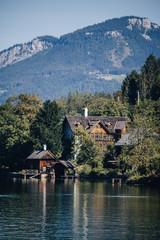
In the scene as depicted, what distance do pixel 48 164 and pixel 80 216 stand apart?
6392cm

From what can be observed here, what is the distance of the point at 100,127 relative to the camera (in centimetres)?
11106

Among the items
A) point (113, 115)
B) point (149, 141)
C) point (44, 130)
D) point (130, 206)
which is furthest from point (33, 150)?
point (130, 206)

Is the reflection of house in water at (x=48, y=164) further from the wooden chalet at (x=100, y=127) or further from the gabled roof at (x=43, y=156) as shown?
the wooden chalet at (x=100, y=127)

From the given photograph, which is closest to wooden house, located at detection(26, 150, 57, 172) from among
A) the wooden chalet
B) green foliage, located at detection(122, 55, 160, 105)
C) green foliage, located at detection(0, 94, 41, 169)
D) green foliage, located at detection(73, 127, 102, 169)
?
green foliage, located at detection(73, 127, 102, 169)

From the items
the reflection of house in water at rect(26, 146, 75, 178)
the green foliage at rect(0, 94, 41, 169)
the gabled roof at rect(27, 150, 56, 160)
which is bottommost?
the reflection of house in water at rect(26, 146, 75, 178)

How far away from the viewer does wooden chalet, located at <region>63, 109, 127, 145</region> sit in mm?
110688

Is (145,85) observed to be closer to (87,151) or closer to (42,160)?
(87,151)

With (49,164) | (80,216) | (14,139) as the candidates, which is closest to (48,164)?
(49,164)

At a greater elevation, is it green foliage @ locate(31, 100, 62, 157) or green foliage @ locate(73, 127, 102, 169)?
green foliage @ locate(31, 100, 62, 157)

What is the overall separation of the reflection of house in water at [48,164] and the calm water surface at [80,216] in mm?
40617

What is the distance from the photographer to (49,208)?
45031 millimetres

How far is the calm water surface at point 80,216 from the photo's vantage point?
107 ft

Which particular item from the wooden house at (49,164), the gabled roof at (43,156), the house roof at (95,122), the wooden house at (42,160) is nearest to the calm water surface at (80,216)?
the wooden house at (49,164)

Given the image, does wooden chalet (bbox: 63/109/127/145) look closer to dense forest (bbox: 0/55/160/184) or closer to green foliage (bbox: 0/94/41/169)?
dense forest (bbox: 0/55/160/184)
